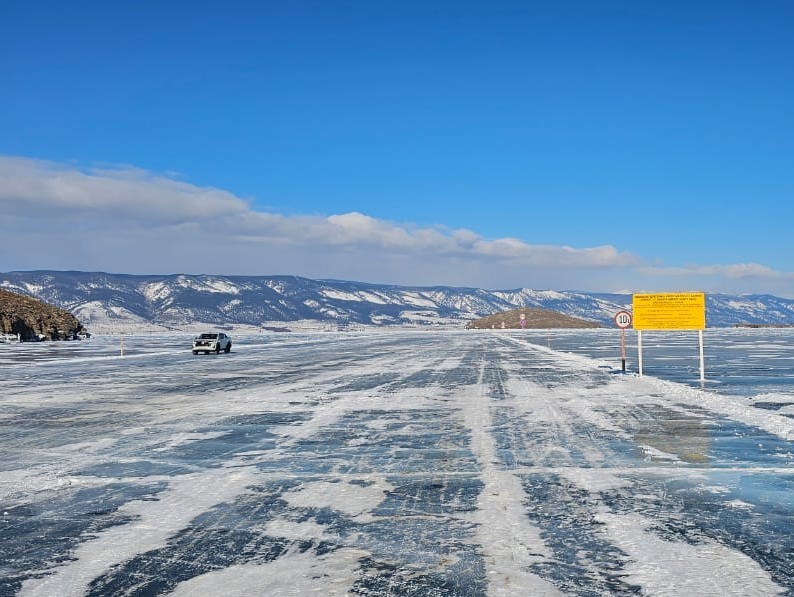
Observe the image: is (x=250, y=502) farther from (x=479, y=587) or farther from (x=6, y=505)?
(x=479, y=587)

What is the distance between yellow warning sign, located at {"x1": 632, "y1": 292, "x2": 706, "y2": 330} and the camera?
24.0 metres

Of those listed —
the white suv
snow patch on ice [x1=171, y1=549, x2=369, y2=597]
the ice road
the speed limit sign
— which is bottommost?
the white suv

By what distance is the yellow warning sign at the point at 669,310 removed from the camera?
78.7 feet

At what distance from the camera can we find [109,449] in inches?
391

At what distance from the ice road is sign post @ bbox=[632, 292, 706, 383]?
10257 mm

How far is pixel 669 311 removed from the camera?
24.6 meters

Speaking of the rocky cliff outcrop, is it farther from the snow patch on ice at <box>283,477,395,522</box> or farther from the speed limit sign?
the snow patch on ice at <box>283,477,395,522</box>

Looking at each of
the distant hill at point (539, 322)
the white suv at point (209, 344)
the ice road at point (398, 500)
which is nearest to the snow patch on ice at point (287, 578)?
the ice road at point (398, 500)

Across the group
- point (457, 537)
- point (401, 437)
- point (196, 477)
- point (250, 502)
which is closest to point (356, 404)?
point (401, 437)

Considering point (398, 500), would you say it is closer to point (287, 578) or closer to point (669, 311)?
point (287, 578)

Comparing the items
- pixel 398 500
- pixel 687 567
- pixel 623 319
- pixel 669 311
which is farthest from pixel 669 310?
pixel 687 567

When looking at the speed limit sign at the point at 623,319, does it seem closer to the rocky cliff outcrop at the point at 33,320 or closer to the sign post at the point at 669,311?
the sign post at the point at 669,311

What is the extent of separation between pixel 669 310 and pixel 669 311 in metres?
0.04

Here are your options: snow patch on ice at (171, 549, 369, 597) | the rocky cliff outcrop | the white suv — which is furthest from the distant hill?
snow patch on ice at (171, 549, 369, 597)
